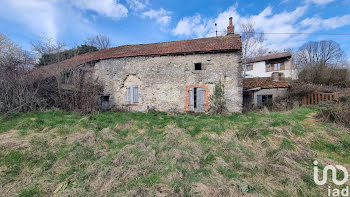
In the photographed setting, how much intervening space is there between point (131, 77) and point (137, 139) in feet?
22.0

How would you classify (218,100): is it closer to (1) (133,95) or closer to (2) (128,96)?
(1) (133,95)

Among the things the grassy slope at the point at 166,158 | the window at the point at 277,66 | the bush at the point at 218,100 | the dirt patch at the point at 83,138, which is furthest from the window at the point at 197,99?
the window at the point at 277,66

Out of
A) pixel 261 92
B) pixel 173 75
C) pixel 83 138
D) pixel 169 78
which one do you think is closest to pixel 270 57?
pixel 261 92

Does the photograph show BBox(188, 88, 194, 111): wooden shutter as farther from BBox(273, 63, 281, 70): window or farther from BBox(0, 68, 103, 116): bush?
BBox(273, 63, 281, 70): window

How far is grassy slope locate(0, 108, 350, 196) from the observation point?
123 inches

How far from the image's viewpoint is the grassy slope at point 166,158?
3125mm

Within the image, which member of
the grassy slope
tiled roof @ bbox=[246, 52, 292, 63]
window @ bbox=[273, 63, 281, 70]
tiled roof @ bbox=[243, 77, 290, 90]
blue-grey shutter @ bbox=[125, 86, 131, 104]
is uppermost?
tiled roof @ bbox=[246, 52, 292, 63]

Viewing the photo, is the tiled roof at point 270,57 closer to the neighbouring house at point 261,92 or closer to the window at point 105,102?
the neighbouring house at point 261,92

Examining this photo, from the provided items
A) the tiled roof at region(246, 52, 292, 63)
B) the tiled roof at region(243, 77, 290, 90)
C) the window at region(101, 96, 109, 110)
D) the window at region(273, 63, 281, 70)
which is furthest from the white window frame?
the window at region(273, 63, 281, 70)

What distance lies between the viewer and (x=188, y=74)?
32.9 feet

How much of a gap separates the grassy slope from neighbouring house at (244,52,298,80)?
2101 centimetres

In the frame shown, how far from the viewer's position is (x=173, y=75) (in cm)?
1023

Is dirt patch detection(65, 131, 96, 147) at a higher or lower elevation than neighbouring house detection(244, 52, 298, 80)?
lower

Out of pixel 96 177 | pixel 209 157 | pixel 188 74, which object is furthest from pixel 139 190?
pixel 188 74
